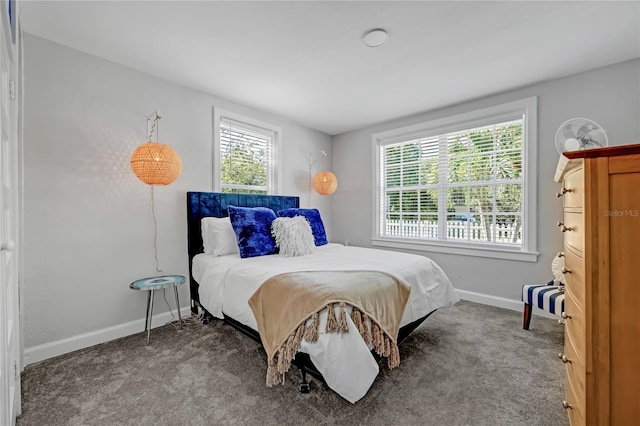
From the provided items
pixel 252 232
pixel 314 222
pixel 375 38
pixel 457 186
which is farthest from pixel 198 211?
pixel 457 186

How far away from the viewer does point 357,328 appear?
1.54m

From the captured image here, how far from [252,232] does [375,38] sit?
6.35ft

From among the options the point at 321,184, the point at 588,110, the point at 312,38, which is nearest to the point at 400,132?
the point at 321,184

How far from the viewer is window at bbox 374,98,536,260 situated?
10.1ft

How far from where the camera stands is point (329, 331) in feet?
4.79

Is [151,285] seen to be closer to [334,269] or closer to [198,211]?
[198,211]

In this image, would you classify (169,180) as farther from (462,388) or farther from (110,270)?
(462,388)

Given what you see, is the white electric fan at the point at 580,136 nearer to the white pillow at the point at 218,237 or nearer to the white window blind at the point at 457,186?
the white window blind at the point at 457,186

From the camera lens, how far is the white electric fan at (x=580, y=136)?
231 cm

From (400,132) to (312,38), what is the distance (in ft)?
7.22

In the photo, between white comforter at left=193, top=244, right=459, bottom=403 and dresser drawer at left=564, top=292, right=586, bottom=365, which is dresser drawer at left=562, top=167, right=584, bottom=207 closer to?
dresser drawer at left=564, top=292, right=586, bottom=365

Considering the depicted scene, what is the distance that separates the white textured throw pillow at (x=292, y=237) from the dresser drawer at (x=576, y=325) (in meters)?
1.90

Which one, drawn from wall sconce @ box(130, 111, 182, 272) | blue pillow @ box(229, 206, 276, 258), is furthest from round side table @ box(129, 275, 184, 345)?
wall sconce @ box(130, 111, 182, 272)

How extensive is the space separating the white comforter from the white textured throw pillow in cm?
10
